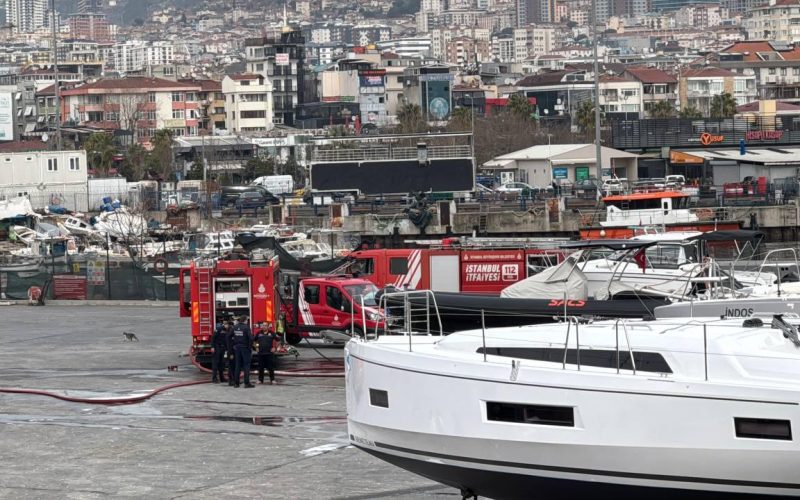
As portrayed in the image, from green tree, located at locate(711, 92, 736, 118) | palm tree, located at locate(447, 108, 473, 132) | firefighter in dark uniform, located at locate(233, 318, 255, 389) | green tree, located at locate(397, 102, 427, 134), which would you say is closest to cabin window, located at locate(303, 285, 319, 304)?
firefighter in dark uniform, located at locate(233, 318, 255, 389)

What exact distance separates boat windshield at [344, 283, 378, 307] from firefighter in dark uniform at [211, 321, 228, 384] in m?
4.46

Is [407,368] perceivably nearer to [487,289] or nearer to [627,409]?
[627,409]

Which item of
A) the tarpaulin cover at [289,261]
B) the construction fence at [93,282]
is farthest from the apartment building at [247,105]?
the tarpaulin cover at [289,261]

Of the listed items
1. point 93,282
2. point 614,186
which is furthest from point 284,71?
point 93,282

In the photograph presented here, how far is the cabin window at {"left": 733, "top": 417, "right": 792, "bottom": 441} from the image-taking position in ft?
49.8

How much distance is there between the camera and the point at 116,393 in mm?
26688

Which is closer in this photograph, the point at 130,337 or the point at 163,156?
the point at 130,337

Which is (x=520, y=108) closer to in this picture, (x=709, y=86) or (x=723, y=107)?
(x=723, y=107)

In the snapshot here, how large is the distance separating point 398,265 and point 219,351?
10389mm

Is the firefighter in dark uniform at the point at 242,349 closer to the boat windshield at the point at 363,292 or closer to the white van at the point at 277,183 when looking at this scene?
the boat windshield at the point at 363,292

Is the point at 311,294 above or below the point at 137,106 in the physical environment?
below

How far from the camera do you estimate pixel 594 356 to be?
16672 millimetres

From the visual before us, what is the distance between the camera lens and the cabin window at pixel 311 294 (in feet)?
104

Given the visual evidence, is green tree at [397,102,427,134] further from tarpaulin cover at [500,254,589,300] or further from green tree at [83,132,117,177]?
tarpaulin cover at [500,254,589,300]
